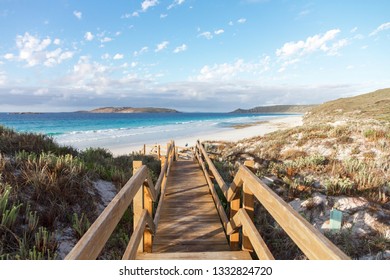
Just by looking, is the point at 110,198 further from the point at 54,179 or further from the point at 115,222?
the point at 115,222

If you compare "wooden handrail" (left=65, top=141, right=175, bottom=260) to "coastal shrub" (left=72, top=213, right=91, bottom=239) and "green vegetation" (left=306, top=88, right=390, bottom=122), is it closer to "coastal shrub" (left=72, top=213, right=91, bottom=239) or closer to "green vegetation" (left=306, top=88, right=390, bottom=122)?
"coastal shrub" (left=72, top=213, right=91, bottom=239)

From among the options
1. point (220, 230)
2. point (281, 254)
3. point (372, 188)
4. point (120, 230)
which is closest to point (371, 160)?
point (372, 188)

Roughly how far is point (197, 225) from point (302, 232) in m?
3.31

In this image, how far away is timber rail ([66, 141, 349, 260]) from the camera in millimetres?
1682

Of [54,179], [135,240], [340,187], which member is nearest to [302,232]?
[135,240]

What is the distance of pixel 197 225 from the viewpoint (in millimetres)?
4859

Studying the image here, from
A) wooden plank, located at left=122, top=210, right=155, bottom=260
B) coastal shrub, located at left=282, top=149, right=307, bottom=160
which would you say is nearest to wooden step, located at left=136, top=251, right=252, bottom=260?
wooden plank, located at left=122, top=210, right=155, bottom=260

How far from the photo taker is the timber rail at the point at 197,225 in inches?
66.2

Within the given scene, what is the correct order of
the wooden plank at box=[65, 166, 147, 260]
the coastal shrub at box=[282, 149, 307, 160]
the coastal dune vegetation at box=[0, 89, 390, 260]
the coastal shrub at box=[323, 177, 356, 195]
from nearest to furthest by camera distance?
the wooden plank at box=[65, 166, 147, 260] < the coastal dune vegetation at box=[0, 89, 390, 260] < the coastal shrub at box=[323, 177, 356, 195] < the coastal shrub at box=[282, 149, 307, 160]

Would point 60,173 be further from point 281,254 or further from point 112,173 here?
point 281,254

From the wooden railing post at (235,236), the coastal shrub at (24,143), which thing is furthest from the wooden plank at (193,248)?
the coastal shrub at (24,143)
